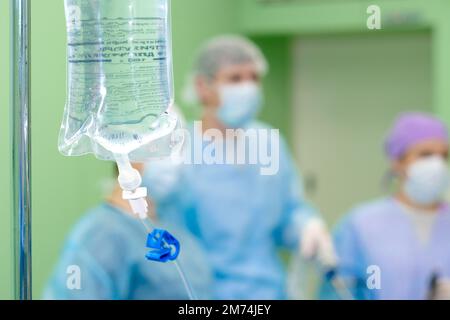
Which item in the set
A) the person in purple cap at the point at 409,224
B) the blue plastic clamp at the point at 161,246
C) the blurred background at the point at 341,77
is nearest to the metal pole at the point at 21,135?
the blue plastic clamp at the point at 161,246

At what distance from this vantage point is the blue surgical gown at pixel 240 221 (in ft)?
6.49

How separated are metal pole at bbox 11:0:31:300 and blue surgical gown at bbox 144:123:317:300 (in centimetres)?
98

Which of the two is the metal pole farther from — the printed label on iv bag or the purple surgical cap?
the purple surgical cap

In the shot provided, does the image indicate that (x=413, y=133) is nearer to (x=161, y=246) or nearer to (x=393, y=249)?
(x=393, y=249)

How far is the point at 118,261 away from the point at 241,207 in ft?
2.72

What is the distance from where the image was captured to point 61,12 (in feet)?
3.05

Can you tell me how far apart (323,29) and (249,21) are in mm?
318

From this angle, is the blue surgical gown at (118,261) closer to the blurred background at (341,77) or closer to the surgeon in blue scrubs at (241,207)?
the surgeon in blue scrubs at (241,207)

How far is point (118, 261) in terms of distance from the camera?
132 centimetres

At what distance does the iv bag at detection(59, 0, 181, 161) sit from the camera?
2.74 feet

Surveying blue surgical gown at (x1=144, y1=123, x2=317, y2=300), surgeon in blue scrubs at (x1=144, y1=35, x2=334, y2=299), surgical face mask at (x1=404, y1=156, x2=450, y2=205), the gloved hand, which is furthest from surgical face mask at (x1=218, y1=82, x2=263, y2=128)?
surgical face mask at (x1=404, y1=156, x2=450, y2=205)

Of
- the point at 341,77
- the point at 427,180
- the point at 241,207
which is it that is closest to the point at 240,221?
the point at 241,207

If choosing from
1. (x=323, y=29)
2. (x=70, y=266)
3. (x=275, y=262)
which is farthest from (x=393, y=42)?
(x=70, y=266)
